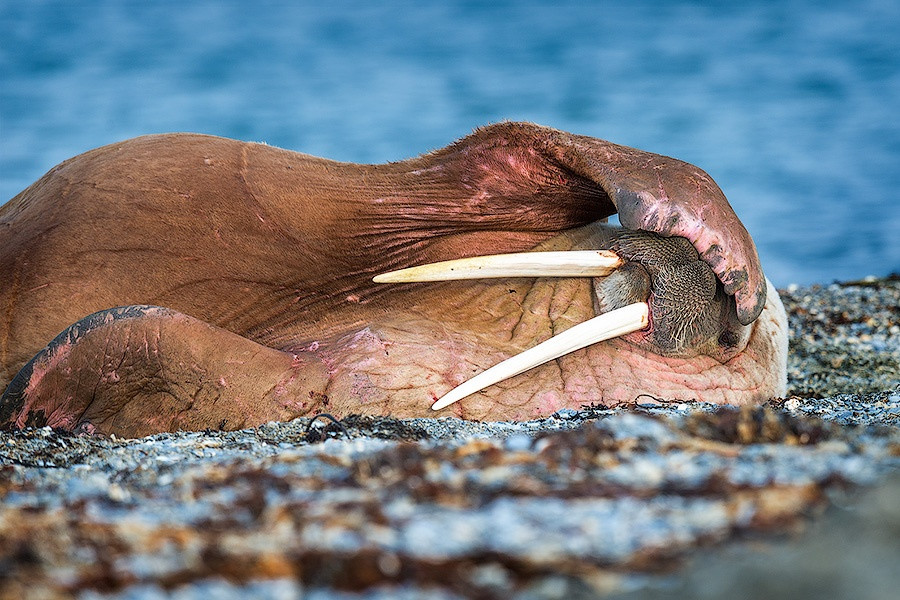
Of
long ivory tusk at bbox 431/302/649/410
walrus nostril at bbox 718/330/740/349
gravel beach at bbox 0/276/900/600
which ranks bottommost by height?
gravel beach at bbox 0/276/900/600

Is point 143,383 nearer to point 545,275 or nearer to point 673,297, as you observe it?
point 545,275

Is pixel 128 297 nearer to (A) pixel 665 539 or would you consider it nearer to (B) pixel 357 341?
(B) pixel 357 341

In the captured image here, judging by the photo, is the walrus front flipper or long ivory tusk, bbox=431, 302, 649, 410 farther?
long ivory tusk, bbox=431, 302, 649, 410

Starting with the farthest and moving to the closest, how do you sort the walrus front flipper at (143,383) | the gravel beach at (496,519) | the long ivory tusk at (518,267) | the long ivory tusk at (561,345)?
the long ivory tusk at (518,267) → the long ivory tusk at (561,345) → the walrus front flipper at (143,383) → the gravel beach at (496,519)

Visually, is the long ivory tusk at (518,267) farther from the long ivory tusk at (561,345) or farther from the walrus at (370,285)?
the long ivory tusk at (561,345)

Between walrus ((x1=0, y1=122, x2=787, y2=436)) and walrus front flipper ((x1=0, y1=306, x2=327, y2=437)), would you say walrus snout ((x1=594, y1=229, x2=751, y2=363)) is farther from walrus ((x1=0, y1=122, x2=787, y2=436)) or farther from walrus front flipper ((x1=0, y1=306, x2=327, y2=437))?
walrus front flipper ((x1=0, y1=306, x2=327, y2=437))

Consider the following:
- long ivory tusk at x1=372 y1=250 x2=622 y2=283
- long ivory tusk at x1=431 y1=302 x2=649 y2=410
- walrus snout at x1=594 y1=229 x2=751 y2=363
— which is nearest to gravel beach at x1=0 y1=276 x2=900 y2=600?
long ivory tusk at x1=431 y1=302 x2=649 y2=410

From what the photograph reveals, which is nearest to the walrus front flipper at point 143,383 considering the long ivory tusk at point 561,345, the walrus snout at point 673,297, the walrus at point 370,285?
the walrus at point 370,285
